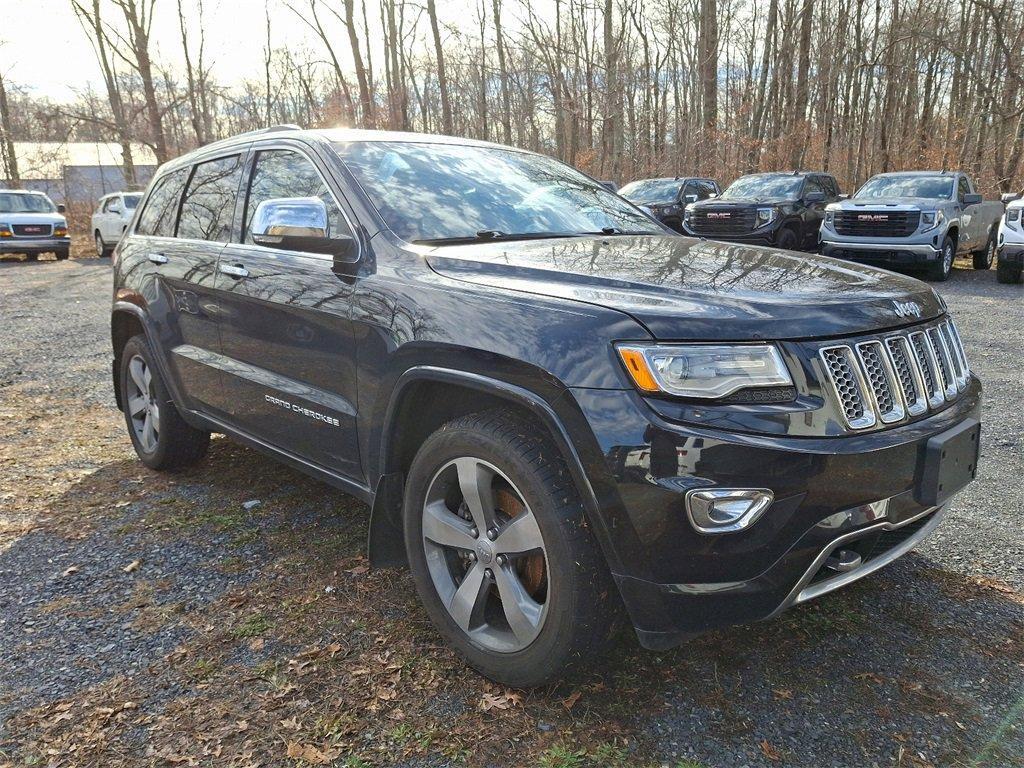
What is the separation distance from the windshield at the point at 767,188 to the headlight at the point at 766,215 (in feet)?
2.46

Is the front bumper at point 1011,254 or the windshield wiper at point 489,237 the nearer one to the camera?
the windshield wiper at point 489,237

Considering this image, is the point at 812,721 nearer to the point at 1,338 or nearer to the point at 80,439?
the point at 80,439

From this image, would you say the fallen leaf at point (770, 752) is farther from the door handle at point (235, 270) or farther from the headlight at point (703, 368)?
the door handle at point (235, 270)

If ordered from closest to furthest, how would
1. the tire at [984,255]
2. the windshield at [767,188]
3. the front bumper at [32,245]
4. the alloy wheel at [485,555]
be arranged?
the alloy wheel at [485,555] < the tire at [984,255] < the windshield at [767,188] < the front bumper at [32,245]

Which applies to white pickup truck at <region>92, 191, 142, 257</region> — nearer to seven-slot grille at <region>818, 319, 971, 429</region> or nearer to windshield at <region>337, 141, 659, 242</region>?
windshield at <region>337, 141, 659, 242</region>

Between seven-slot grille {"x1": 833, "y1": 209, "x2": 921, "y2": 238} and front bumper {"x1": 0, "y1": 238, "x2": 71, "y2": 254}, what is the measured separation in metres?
19.3

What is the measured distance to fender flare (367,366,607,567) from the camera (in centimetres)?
207

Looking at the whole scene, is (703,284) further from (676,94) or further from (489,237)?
(676,94)

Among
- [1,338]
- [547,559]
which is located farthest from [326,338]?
[1,338]

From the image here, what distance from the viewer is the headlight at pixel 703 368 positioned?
6.44 ft

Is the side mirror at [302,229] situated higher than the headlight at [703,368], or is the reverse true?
the side mirror at [302,229]

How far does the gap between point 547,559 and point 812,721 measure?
960 millimetres

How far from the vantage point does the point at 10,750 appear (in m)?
2.25

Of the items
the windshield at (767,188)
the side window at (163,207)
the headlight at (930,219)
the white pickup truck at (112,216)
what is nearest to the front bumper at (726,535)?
the side window at (163,207)
